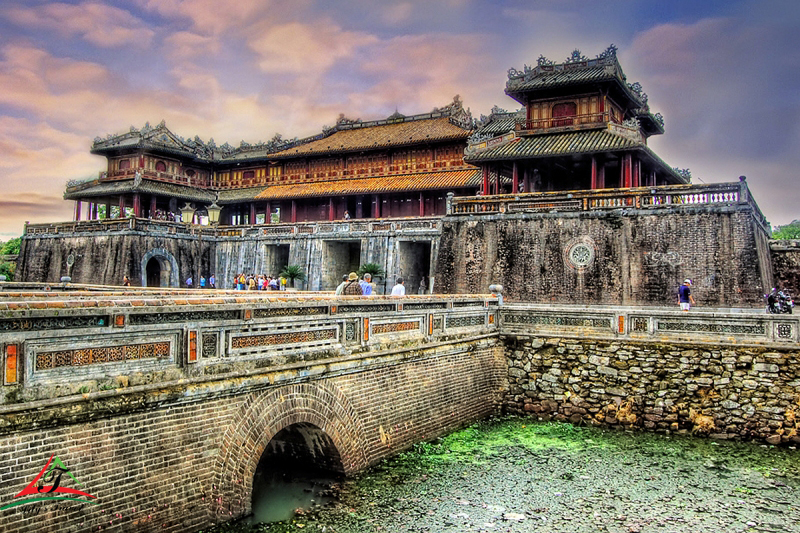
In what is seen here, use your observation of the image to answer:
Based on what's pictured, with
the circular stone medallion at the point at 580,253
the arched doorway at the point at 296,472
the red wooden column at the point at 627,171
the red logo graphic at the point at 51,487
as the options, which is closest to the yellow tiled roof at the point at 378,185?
the red wooden column at the point at 627,171

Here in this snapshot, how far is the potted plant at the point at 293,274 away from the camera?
1159 inches

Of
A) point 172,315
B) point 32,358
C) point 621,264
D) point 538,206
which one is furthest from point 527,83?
point 32,358

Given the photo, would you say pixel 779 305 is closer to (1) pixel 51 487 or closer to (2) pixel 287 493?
(2) pixel 287 493

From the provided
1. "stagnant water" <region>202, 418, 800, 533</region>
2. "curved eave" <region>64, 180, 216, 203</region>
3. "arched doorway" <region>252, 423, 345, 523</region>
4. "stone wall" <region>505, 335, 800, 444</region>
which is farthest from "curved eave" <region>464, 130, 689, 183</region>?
"curved eave" <region>64, 180, 216, 203</region>

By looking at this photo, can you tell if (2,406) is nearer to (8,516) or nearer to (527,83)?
(8,516)

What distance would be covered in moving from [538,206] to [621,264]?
12.2 feet

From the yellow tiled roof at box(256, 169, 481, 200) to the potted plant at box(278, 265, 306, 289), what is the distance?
6567 millimetres

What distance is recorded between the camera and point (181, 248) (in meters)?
32.4

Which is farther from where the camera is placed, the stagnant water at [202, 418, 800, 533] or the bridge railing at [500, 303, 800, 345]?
the bridge railing at [500, 303, 800, 345]

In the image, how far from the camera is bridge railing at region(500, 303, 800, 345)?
12.3 m

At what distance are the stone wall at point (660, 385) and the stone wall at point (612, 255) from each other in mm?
6304

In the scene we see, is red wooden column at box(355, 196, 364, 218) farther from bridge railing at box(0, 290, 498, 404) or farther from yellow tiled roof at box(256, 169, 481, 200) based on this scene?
bridge railing at box(0, 290, 498, 404)

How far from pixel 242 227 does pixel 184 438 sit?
2706 cm

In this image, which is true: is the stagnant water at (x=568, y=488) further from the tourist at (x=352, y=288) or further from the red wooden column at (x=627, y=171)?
the red wooden column at (x=627, y=171)
